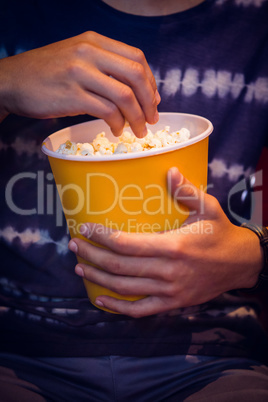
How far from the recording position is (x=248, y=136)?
0.98m

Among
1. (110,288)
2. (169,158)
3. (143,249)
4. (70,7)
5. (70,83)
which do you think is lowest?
(110,288)

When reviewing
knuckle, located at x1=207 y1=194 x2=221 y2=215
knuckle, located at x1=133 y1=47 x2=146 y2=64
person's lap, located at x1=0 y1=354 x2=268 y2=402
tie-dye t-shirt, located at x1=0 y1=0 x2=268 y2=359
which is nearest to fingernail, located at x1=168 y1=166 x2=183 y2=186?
knuckle, located at x1=207 y1=194 x2=221 y2=215

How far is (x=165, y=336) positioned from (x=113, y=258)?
12.2 inches

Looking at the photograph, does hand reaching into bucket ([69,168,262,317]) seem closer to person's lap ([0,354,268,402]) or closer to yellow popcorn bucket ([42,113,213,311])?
yellow popcorn bucket ([42,113,213,311])

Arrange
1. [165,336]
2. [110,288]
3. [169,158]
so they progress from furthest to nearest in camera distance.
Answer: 1. [165,336]
2. [110,288]
3. [169,158]

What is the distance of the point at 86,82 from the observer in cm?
65

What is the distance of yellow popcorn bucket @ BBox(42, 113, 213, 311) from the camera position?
0.64m

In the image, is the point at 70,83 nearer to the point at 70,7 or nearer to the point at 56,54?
the point at 56,54

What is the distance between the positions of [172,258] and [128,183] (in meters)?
0.19

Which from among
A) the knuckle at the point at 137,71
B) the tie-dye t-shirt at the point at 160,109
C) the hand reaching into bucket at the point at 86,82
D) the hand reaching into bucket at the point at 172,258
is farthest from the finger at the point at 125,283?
the knuckle at the point at 137,71

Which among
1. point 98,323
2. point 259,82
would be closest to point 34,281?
point 98,323

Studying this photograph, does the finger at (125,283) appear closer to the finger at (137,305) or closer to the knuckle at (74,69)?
the finger at (137,305)

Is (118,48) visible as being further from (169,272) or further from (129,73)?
(169,272)

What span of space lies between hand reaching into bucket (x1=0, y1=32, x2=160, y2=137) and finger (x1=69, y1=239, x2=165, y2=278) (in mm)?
248
